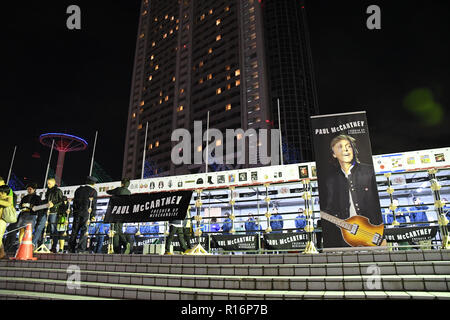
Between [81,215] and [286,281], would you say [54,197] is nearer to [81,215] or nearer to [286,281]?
[81,215]

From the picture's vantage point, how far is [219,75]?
6606 cm

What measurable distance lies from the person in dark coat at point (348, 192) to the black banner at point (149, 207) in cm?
299

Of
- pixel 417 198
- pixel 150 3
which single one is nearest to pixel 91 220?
pixel 417 198

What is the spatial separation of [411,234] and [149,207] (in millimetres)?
6280

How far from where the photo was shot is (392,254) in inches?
140

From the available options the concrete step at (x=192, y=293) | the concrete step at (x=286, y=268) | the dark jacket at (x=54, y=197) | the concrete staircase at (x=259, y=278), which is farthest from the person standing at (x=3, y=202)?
the concrete step at (x=286, y=268)

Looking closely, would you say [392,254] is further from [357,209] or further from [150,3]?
[150,3]

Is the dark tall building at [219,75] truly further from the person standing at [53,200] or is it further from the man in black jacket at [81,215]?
the man in black jacket at [81,215]

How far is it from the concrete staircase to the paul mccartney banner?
1217mm

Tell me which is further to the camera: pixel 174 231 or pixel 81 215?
pixel 81 215

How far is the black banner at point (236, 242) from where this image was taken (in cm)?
691

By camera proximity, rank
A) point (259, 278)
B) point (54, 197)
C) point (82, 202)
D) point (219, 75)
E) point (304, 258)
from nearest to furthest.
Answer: point (259, 278)
point (304, 258)
point (82, 202)
point (54, 197)
point (219, 75)

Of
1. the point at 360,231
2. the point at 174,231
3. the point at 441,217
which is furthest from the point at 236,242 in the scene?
the point at 441,217

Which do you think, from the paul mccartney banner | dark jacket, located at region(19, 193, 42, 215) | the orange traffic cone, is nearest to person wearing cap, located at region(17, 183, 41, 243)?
dark jacket, located at region(19, 193, 42, 215)
